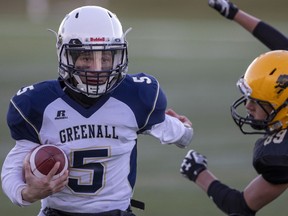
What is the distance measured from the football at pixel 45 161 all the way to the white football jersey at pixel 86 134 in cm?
15

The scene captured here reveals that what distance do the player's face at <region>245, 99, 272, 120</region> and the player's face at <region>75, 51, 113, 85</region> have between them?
88 cm

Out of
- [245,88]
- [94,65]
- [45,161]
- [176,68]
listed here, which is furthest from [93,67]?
[176,68]

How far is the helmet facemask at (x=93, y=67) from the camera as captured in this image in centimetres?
426

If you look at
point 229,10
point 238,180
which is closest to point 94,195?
point 229,10

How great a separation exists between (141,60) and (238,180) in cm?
476

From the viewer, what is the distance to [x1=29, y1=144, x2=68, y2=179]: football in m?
4.07

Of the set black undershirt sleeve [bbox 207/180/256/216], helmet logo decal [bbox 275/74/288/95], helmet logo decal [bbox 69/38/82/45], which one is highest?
helmet logo decal [bbox 275/74/288/95]

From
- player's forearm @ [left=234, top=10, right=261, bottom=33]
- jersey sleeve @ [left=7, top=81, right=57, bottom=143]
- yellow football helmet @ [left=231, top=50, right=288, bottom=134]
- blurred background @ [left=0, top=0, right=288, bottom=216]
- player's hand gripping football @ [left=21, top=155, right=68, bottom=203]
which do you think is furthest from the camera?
blurred background @ [left=0, top=0, right=288, bottom=216]

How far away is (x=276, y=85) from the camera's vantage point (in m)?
4.53

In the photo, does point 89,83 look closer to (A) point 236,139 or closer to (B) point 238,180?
(B) point 238,180

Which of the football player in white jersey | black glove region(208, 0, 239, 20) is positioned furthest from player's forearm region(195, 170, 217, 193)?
black glove region(208, 0, 239, 20)

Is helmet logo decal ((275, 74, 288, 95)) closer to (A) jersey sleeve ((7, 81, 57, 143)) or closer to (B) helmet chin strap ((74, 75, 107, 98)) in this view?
(B) helmet chin strap ((74, 75, 107, 98))

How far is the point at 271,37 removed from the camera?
5.88 meters

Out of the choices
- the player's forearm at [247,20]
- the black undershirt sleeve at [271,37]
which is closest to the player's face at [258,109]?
the black undershirt sleeve at [271,37]
